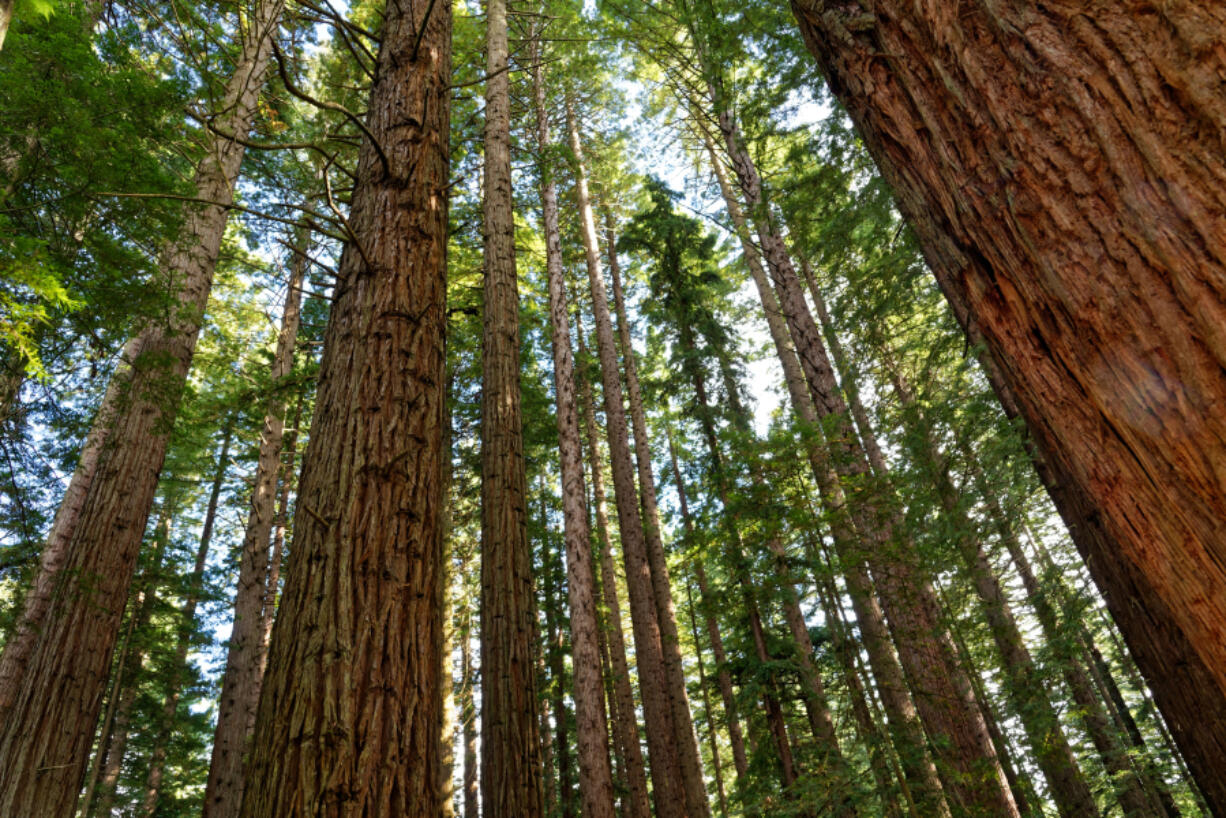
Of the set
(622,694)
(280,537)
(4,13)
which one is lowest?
(622,694)

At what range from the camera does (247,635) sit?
10305 millimetres

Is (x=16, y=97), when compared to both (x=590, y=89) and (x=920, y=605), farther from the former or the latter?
(x=590, y=89)

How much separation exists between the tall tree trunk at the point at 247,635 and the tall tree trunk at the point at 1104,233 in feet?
29.5

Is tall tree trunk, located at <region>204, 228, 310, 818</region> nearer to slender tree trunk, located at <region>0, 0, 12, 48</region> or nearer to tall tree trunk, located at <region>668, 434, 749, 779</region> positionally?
slender tree trunk, located at <region>0, 0, 12, 48</region>

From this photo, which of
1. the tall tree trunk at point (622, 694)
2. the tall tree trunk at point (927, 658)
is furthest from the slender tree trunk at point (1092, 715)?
the tall tree trunk at point (622, 694)

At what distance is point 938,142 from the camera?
149cm

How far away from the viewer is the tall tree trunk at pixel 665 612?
392 inches

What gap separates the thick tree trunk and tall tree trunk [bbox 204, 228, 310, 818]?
368cm

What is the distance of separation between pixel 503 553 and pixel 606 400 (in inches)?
280

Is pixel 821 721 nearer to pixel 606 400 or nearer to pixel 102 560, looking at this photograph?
pixel 606 400

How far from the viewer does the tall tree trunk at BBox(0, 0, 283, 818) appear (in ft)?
16.4

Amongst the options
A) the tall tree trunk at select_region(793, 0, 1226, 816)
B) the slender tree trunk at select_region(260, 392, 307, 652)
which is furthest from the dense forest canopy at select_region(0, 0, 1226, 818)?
the slender tree trunk at select_region(260, 392, 307, 652)

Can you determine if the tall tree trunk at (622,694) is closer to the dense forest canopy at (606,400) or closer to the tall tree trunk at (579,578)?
the dense forest canopy at (606,400)

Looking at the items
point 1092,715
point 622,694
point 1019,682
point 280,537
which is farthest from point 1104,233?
point 280,537
